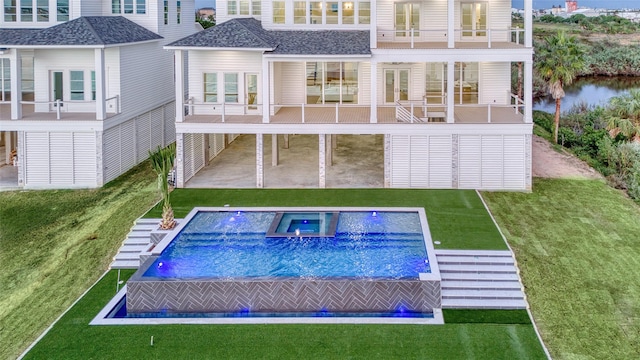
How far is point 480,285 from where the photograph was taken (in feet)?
50.5

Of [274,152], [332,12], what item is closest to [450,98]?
[332,12]

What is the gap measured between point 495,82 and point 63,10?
68.6 feet

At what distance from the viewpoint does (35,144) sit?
926 inches

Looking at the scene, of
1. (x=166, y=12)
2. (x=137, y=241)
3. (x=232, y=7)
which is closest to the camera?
(x=137, y=241)

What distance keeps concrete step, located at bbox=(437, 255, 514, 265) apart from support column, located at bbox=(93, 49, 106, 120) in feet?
50.3

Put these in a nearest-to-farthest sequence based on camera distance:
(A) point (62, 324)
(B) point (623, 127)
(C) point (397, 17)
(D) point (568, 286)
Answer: (A) point (62, 324), (D) point (568, 286), (C) point (397, 17), (B) point (623, 127)

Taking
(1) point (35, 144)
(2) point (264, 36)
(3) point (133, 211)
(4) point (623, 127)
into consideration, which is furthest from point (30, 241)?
(4) point (623, 127)

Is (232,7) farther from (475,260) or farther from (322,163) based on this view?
(475,260)

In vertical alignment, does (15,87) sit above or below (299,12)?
below

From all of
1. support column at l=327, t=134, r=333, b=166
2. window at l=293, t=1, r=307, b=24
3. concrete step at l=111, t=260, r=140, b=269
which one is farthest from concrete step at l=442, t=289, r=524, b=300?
window at l=293, t=1, r=307, b=24

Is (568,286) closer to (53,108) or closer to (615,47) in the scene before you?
(53,108)

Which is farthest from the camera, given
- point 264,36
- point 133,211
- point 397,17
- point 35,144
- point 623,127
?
point 623,127

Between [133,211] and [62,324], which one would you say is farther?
[133,211]

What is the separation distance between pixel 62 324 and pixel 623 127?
1145 inches
